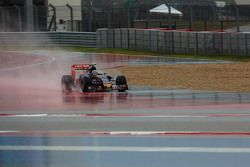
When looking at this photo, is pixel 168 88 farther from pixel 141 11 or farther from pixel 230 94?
pixel 141 11

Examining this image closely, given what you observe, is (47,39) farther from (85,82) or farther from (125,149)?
(125,149)

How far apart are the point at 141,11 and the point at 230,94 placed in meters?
26.6

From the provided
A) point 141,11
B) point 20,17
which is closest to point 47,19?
point 20,17

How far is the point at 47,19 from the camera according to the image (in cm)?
4344

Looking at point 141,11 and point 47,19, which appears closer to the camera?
point 141,11

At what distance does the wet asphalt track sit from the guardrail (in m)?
21.3

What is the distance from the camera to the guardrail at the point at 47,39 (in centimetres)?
3772

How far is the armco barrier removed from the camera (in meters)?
26.8

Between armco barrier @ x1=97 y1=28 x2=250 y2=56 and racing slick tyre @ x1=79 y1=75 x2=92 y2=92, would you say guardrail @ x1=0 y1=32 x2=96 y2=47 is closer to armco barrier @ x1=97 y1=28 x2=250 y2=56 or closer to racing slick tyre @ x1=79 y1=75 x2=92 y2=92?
armco barrier @ x1=97 y1=28 x2=250 y2=56

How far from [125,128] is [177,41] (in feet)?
67.1

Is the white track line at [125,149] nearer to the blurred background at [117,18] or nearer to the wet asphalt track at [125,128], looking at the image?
the wet asphalt track at [125,128]

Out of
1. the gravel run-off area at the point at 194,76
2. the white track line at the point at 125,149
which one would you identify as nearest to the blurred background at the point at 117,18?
the gravel run-off area at the point at 194,76

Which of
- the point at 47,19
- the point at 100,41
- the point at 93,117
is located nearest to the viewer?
the point at 93,117

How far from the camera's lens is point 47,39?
39.9 meters
